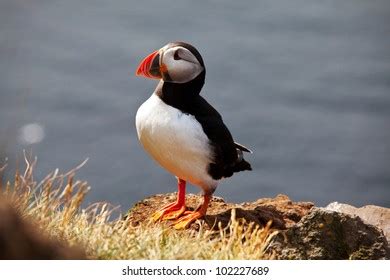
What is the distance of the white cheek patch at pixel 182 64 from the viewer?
19.7ft

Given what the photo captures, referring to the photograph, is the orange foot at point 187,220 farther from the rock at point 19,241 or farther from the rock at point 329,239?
the rock at point 19,241

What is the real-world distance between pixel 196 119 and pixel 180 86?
9.3 inches

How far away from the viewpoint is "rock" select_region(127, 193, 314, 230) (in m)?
6.36

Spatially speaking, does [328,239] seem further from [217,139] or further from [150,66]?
[150,66]

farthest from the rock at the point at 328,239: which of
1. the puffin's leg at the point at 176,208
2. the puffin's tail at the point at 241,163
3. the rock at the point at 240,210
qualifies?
the puffin's leg at the point at 176,208

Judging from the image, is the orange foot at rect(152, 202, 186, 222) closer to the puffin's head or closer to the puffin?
the puffin

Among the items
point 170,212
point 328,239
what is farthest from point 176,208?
point 328,239

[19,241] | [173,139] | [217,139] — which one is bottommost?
[19,241]

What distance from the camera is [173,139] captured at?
236 inches

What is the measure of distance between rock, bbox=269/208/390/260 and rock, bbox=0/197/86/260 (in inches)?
80.9

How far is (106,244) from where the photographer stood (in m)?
5.02

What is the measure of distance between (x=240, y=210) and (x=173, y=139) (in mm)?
799

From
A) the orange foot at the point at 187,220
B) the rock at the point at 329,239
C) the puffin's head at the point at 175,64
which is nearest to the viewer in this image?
the rock at the point at 329,239

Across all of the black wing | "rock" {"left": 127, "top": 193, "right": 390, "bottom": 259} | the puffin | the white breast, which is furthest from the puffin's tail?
"rock" {"left": 127, "top": 193, "right": 390, "bottom": 259}
